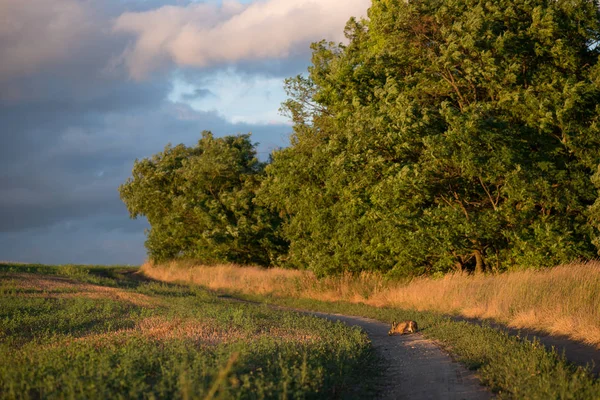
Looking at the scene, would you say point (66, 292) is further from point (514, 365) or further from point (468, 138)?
point (514, 365)

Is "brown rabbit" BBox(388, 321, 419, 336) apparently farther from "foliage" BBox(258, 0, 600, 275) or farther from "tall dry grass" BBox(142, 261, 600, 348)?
"foliage" BBox(258, 0, 600, 275)

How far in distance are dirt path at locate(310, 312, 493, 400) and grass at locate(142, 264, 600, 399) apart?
285 millimetres

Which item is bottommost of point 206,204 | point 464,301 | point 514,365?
point 464,301

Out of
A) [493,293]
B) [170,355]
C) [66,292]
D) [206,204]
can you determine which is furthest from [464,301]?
[206,204]

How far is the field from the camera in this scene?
6.75m

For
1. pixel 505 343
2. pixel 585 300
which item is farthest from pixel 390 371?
pixel 585 300

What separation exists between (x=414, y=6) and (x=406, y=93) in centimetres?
394

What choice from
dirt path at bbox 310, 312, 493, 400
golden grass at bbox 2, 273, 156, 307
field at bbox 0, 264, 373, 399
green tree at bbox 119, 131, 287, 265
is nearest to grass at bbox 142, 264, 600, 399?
dirt path at bbox 310, 312, 493, 400

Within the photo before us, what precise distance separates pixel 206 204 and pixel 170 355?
3529 cm

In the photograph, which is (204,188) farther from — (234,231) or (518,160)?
(518,160)

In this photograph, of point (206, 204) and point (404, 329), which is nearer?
point (404, 329)

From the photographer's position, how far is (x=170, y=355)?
863 centimetres

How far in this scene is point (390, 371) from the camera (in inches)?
400

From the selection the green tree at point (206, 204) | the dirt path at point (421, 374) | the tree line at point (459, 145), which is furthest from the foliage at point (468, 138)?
the green tree at point (206, 204)
